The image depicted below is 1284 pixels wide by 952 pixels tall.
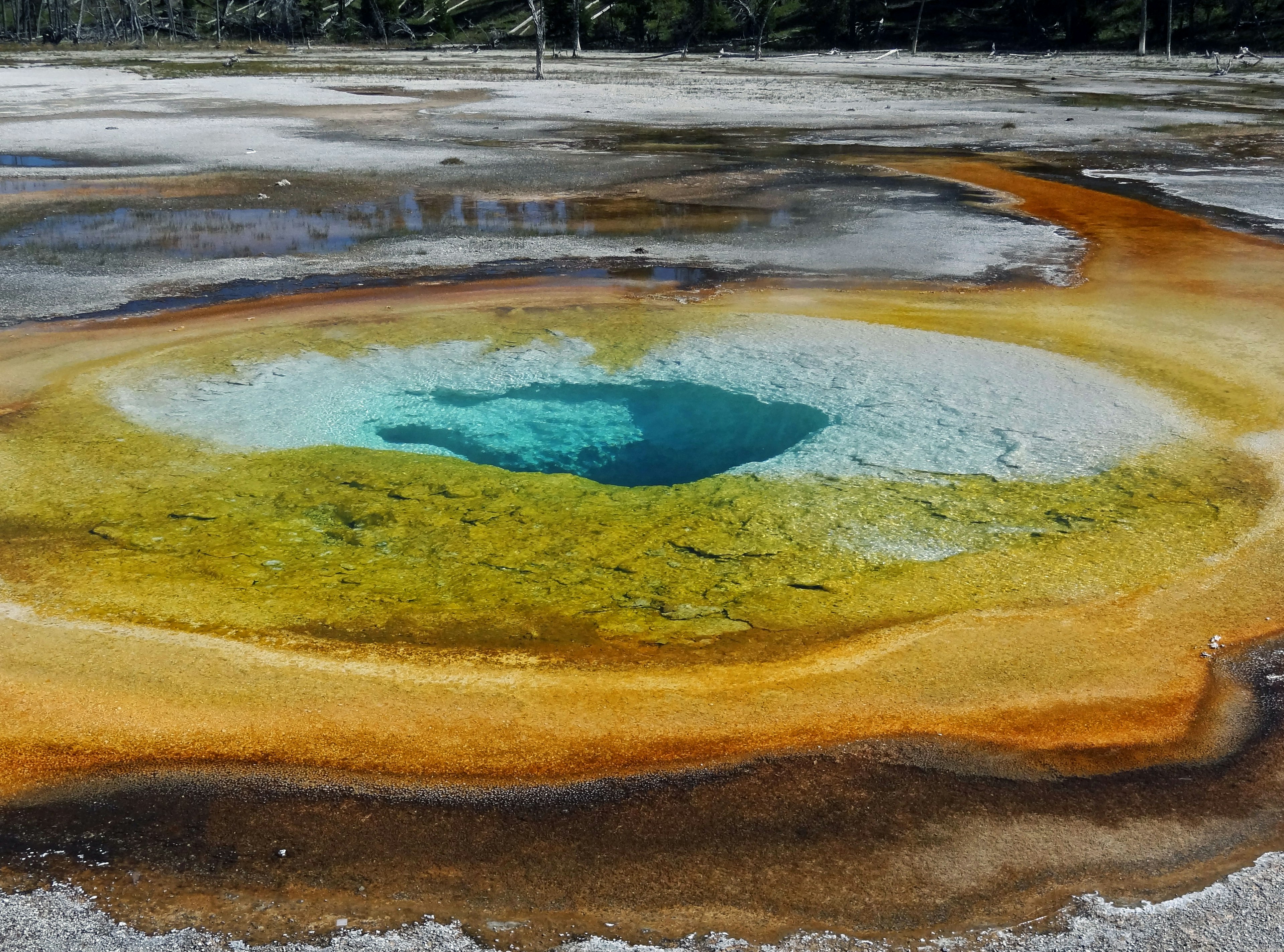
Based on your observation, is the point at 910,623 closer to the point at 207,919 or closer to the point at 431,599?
the point at 431,599

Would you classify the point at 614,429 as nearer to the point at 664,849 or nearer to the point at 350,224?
the point at 664,849

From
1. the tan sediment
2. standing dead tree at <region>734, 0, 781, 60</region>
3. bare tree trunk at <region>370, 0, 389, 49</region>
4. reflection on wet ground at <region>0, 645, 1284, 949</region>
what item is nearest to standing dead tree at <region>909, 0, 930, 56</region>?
standing dead tree at <region>734, 0, 781, 60</region>

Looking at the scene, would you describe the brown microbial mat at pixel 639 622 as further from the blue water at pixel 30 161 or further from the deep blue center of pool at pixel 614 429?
the blue water at pixel 30 161

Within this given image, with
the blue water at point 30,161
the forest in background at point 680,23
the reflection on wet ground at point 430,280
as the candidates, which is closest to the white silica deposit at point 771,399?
the reflection on wet ground at point 430,280

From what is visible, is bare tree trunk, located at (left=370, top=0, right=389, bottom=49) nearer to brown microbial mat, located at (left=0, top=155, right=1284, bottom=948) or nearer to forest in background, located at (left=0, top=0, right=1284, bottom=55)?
forest in background, located at (left=0, top=0, right=1284, bottom=55)

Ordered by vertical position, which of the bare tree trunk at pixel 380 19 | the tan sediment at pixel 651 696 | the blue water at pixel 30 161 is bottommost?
the tan sediment at pixel 651 696

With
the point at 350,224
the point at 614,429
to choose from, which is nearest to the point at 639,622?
the point at 614,429
